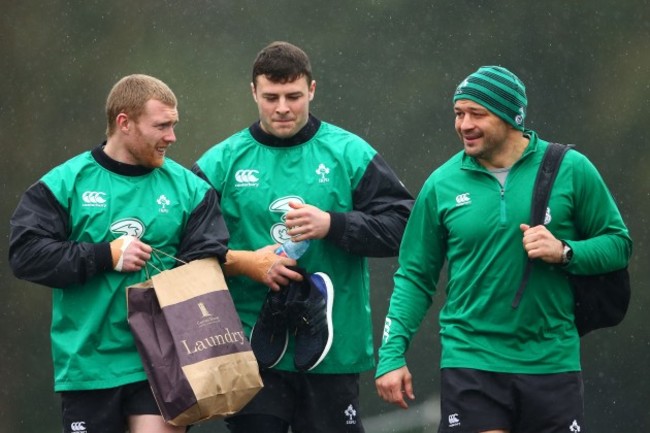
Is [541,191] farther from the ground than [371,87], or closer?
closer

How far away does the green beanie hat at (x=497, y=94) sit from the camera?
6.28 metres

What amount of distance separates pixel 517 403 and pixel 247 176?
1.71 m

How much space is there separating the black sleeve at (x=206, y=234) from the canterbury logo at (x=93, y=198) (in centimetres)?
37

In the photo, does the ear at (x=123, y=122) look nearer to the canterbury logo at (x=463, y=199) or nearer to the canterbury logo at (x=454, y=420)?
the canterbury logo at (x=463, y=199)

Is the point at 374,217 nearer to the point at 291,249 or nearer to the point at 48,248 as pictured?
the point at 291,249

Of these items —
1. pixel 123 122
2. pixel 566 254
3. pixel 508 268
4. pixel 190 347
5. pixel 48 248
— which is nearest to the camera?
pixel 566 254

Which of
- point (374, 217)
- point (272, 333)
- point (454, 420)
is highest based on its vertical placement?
point (374, 217)

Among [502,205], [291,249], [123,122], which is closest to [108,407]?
[291,249]

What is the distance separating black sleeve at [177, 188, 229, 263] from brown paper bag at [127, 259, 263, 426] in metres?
0.10

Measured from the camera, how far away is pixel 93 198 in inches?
263

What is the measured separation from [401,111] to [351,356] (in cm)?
445

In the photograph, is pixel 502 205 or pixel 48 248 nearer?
pixel 502 205

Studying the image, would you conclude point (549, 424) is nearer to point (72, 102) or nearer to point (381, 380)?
point (381, 380)

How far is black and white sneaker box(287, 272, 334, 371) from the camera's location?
693cm
